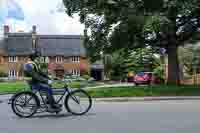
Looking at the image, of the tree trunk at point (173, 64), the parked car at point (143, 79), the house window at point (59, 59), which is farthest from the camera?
the house window at point (59, 59)

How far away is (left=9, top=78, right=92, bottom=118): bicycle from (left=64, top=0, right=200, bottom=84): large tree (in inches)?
475

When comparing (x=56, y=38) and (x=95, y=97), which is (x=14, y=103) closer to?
(x=95, y=97)

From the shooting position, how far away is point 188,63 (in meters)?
57.5

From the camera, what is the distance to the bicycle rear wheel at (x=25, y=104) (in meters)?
13.2

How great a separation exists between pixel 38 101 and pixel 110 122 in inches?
103

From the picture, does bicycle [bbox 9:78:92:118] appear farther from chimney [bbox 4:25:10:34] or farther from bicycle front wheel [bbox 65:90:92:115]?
chimney [bbox 4:25:10:34]

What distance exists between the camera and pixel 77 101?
44.2 feet

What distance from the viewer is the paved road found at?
1027 cm

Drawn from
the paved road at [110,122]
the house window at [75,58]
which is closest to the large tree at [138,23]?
the paved road at [110,122]

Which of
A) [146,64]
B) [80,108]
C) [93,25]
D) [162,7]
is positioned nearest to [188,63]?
[146,64]

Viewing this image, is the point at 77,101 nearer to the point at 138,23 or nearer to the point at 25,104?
the point at 25,104

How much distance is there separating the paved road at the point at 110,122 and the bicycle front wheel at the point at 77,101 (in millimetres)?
264

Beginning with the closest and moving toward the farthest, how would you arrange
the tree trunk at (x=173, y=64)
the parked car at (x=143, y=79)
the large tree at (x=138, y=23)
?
1. the large tree at (x=138, y=23)
2. the tree trunk at (x=173, y=64)
3. the parked car at (x=143, y=79)

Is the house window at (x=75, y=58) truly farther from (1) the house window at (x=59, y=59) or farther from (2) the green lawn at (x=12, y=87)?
(2) the green lawn at (x=12, y=87)
